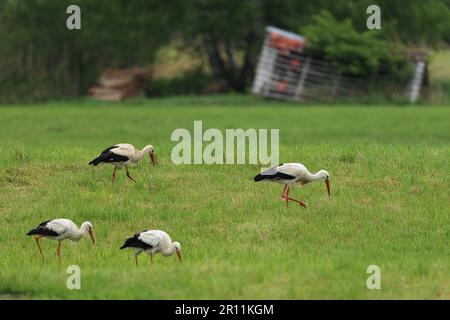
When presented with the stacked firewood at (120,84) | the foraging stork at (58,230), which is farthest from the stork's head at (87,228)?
the stacked firewood at (120,84)

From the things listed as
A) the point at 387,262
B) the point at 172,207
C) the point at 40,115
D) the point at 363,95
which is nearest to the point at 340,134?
the point at 40,115

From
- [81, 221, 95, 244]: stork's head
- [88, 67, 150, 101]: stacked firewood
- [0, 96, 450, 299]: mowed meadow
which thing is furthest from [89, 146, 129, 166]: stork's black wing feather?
[88, 67, 150, 101]: stacked firewood

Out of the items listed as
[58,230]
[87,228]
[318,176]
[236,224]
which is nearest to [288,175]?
[318,176]

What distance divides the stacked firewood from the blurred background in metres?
0.07

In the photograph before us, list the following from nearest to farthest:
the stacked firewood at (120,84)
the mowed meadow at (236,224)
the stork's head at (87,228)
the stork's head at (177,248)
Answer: the mowed meadow at (236,224), the stork's head at (177,248), the stork's head at (87,228), the stacked firewood at (120,84)

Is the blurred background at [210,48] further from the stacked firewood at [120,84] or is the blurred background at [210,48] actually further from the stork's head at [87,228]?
the stork's head at [87,228]

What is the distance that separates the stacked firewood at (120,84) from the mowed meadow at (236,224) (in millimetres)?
31047

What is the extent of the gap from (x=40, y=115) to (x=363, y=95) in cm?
1727

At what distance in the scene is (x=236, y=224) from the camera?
15.5 m

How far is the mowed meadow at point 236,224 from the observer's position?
11820 millimetres

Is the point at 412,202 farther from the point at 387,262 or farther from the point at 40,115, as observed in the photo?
the point at 40,115

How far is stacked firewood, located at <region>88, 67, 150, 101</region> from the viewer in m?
51.2

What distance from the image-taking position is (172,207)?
53.5 feet

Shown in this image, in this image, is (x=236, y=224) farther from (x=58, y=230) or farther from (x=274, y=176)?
(x=58, y=230)
